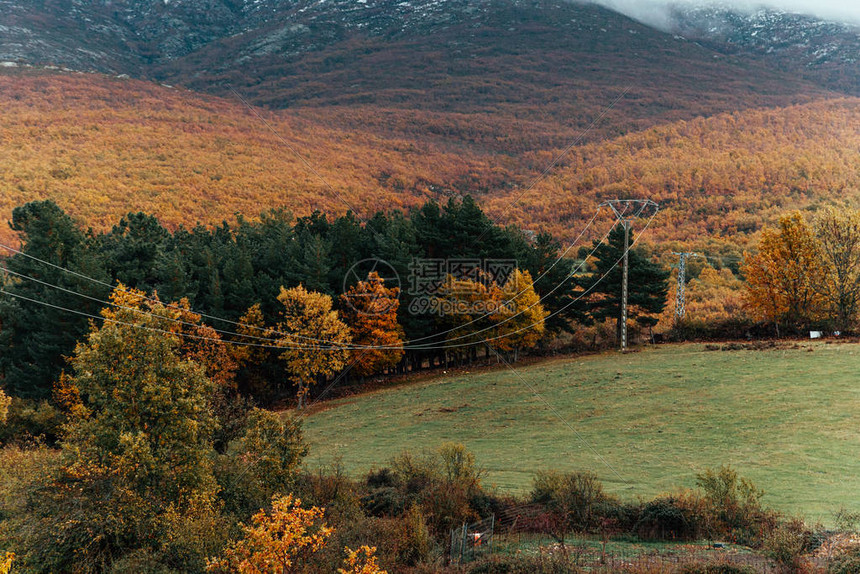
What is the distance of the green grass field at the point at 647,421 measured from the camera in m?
24.4

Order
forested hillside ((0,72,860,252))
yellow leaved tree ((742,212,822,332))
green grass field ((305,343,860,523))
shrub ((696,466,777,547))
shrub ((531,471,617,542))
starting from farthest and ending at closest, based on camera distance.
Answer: forested hillside ((0,72,860,252)) < yellow leaved tree ((742,212,822,332)) < green grass field ((305,343,860,523)) < shrub ((531,471,617,542)) < shrub ((696,466,777,547))

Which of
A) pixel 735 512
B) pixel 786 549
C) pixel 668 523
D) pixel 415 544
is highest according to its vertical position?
pixel 786 549

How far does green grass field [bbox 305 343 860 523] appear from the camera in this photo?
24391 millimetres

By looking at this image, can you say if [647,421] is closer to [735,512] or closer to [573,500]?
[735,512]

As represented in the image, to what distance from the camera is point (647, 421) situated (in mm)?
33875

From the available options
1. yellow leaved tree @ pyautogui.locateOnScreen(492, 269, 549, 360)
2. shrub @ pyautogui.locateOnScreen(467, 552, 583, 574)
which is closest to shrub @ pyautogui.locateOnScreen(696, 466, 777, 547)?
shrub @ pyautogui.locateOnScreen(467, 552, 583, 574)

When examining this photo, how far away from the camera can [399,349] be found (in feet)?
176

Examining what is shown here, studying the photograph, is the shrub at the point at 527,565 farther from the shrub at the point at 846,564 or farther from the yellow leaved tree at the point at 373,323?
the yellow leaved tree at the point at 373,323

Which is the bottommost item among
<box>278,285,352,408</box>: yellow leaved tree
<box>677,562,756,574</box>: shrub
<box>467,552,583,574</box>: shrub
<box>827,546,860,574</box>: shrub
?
<box>467,552,583,574</box>: shrub

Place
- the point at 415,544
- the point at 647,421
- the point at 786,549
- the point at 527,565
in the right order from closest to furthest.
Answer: the point at 786,549, the point at 527,565, the point at 415,544, the point at 647,421

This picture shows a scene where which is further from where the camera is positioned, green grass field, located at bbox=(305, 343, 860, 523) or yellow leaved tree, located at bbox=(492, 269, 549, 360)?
yellow leaved tree, located at bbox=(492, 269, 549, 360)

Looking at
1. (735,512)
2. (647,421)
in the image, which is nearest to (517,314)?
(647,421)

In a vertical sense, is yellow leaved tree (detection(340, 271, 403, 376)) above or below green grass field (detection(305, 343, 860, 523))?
above

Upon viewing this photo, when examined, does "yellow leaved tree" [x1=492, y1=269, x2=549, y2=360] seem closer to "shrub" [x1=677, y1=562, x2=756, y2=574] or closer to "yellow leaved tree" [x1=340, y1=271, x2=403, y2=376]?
"yellow leaved tree" [x1=340, y1=271, x2=403, y2=376]
